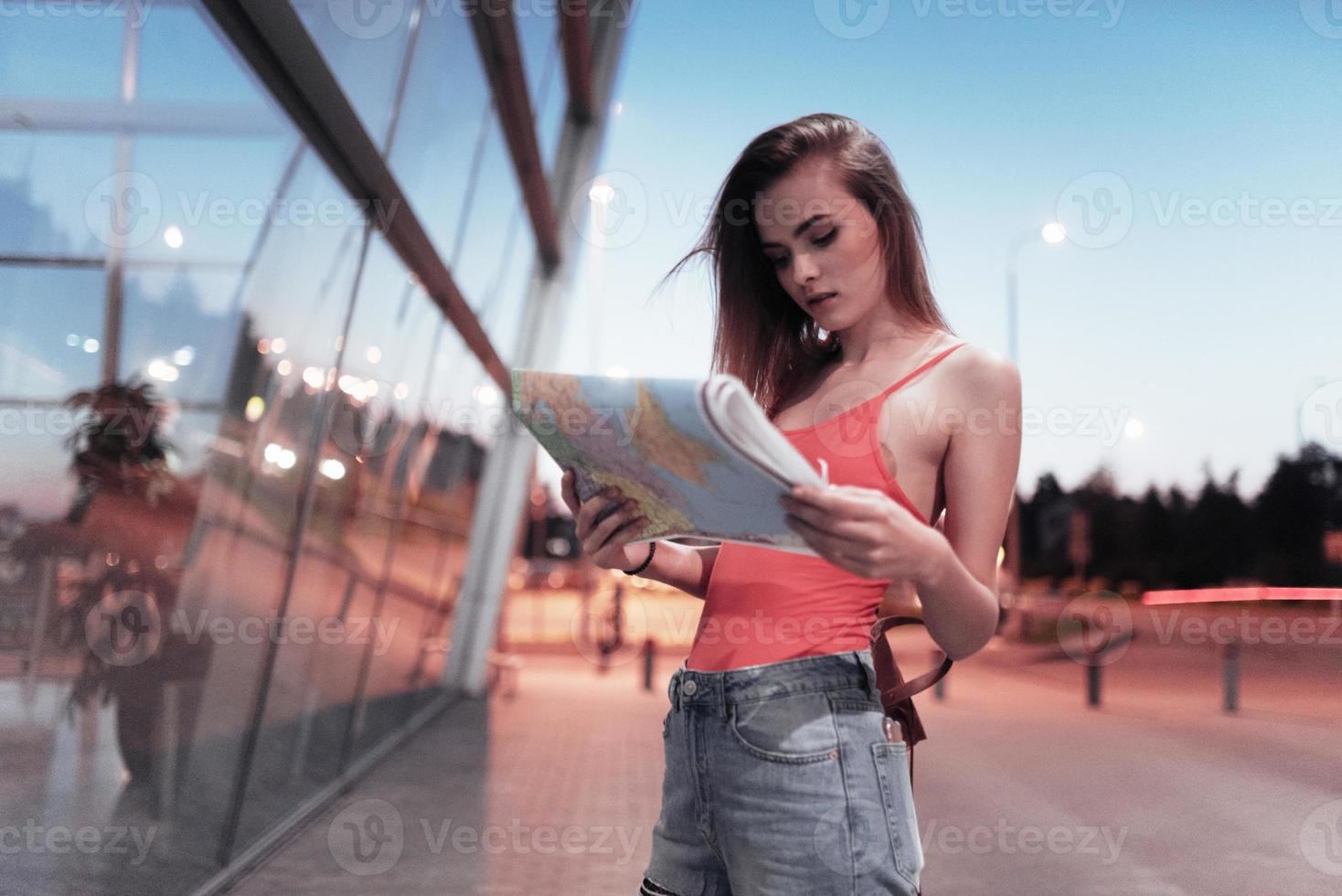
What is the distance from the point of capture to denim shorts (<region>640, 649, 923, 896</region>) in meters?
1.02

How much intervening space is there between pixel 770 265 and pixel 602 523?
0.48 meters

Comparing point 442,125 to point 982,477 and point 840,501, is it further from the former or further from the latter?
point 840,501

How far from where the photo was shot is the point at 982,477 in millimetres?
1078

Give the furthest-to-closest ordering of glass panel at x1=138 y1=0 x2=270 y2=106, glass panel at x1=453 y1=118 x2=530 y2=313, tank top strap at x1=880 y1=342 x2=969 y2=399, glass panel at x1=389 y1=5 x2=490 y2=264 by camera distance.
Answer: glass panel at x1=453 y1=118 x2=530 y2=313 → glass panel at x1=389 y1=5 x2=490 y2=264 → glass panel at x1=138 y1=0 x2=270 y2=106 → tank top strap at x1=880 y1=342 x2=969 y2=399

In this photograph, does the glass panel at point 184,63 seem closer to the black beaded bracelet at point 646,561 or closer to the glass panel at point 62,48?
the glass panel at point 62,48

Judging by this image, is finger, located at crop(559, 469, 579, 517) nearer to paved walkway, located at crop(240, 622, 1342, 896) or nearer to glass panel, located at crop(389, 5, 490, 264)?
paved walkway, located at crop(240, 622, 1342, 896)

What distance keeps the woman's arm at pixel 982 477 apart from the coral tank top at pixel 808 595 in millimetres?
52

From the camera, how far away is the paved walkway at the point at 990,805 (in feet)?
12.8

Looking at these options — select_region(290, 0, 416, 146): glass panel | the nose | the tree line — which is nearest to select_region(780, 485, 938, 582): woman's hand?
the nose

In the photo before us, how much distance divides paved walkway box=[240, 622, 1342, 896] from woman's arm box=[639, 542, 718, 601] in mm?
2752

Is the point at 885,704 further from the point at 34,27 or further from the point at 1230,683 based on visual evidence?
the point at 1230,683

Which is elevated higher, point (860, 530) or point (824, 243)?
point (824, 243)

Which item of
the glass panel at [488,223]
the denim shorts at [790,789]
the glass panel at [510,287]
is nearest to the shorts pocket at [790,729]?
the denim shorts at [790,789]

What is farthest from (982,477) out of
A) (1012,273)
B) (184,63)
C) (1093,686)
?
(1012,273)
